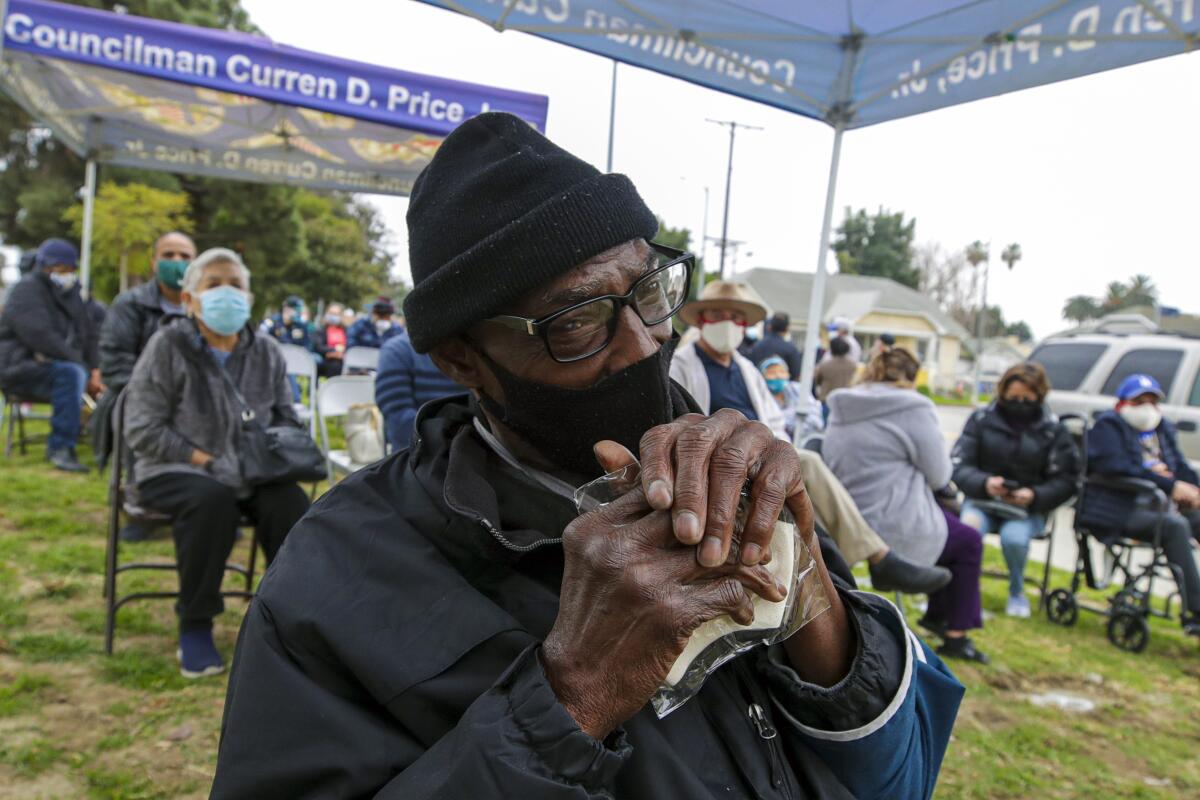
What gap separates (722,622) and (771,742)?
13.3 inches

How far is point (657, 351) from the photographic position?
4.22 ft

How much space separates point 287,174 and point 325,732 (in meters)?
7.62

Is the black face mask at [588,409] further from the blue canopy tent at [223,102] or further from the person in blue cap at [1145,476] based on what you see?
the person in blue cap at [1145,476]

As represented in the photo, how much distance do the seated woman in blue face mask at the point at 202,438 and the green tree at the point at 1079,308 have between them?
371 ft

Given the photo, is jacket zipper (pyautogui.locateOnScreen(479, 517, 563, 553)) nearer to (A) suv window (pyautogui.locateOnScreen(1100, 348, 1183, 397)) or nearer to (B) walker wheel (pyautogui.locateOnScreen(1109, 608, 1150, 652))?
(B) walker wheel (pyautogui.locateOnScreen(1109, 608, 1150, 652))

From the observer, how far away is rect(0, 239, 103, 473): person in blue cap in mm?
6969

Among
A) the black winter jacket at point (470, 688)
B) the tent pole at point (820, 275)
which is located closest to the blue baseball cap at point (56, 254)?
the tent pole at point (820, 275)

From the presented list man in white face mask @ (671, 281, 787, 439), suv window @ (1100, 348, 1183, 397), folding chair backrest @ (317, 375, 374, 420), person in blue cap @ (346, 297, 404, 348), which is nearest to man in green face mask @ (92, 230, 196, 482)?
folding chair backrest @ (317, 375, 374, 420)

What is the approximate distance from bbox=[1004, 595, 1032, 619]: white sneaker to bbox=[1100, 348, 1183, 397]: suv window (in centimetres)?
484

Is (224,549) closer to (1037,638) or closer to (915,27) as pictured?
(915,27)

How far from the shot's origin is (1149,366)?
366 inches

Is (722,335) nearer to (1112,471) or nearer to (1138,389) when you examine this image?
(1112,471)

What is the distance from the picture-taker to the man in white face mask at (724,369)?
4801mm

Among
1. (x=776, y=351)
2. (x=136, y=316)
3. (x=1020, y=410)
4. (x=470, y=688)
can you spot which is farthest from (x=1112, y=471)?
(x=136, y=316)
